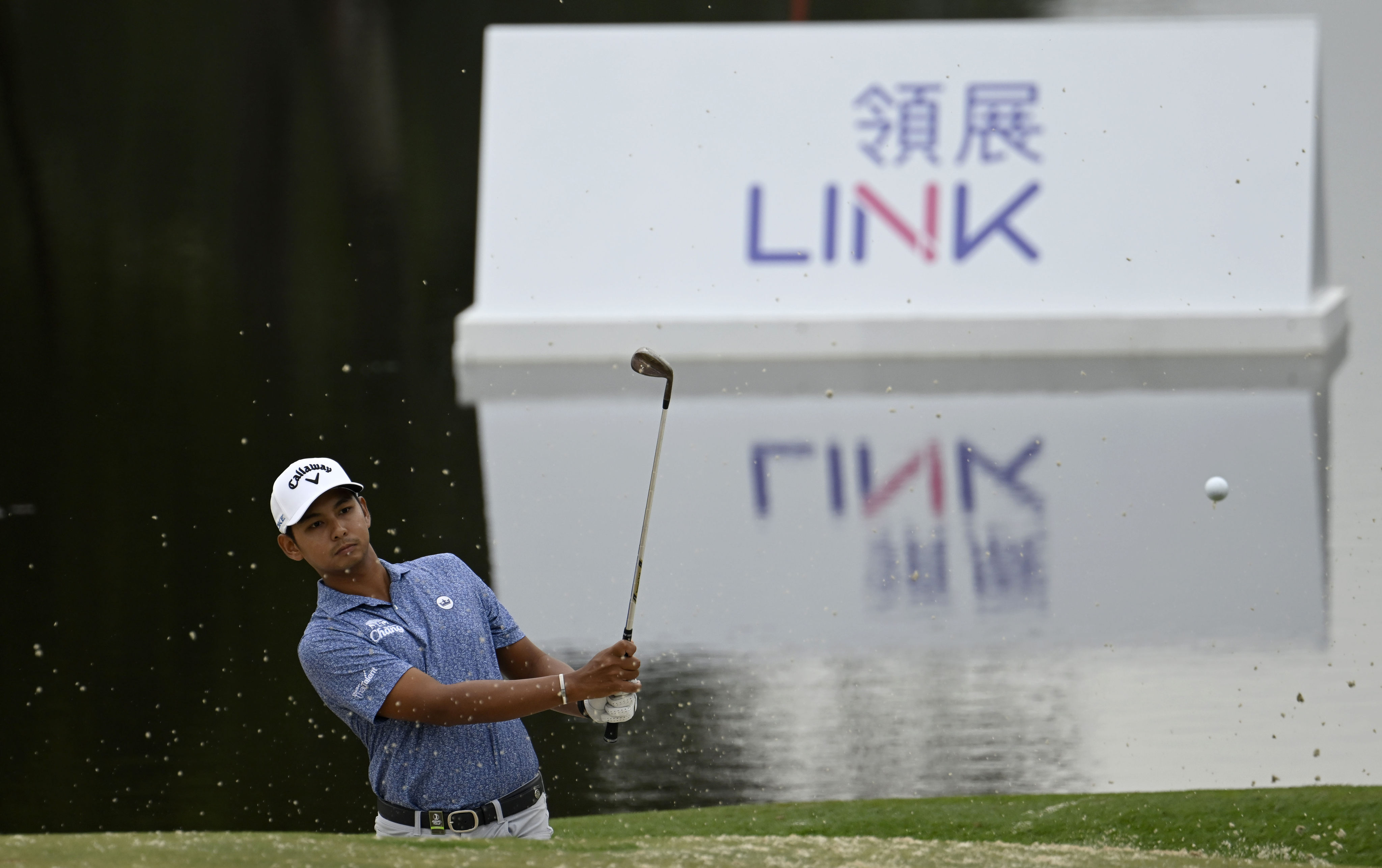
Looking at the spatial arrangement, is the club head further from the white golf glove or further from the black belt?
the black belt

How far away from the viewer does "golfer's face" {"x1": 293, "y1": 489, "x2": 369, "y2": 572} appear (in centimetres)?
329

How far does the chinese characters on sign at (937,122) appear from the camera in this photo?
1100 centimetres

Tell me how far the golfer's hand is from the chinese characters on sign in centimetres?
821

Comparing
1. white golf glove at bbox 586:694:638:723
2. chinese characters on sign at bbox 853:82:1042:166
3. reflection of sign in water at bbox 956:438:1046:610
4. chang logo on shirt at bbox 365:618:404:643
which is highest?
chinese characters on sign at bbox 853:82:1042:166

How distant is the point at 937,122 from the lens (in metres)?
11.1

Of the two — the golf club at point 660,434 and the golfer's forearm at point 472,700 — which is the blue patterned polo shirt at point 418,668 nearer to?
the golfer's forearm at point 472,700

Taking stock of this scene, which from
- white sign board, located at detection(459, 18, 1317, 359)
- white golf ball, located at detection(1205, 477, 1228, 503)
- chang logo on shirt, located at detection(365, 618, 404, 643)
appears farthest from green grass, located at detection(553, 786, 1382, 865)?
white sign board, located at detection(459, 18, 1317, 359)

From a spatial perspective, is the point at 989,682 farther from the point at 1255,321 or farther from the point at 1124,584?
the point at 1255,321

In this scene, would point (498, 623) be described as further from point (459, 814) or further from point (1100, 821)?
point (1100, 821)

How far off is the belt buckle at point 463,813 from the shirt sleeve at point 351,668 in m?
0.24

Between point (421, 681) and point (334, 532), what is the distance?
0.31m

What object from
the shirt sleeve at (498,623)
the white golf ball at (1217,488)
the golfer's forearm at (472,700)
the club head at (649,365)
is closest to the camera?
the golfer's forearm at (472,700)

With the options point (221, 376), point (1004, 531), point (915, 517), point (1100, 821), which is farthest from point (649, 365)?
point (221, 376)

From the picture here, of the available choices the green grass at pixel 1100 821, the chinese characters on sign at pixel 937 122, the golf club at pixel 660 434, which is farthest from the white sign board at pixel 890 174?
the golf club at pixel 660 434
